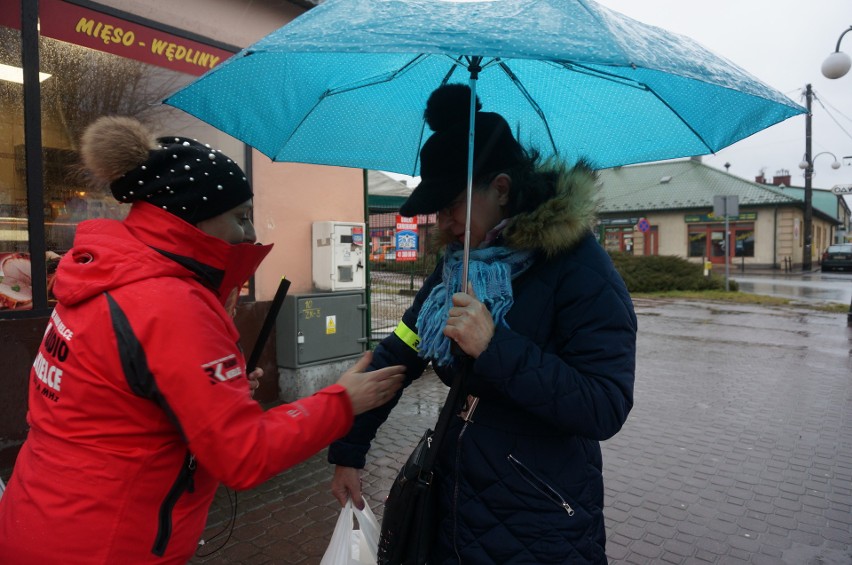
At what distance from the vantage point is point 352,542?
201cm

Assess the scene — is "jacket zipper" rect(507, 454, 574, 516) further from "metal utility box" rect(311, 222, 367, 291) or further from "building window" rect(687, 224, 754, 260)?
"building window" rect(687, 224, 754, 260)

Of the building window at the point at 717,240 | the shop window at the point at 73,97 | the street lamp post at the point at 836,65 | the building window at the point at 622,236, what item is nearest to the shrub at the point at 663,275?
the street lamp post at the point at 836,65

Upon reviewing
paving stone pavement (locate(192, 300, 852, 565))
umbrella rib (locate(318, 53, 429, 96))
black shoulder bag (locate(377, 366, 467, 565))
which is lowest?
paving stone pavement (locate(192, 300, 852, 565))

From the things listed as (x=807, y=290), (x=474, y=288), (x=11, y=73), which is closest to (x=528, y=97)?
(x=474, y=288)

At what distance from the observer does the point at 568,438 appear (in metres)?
1.74

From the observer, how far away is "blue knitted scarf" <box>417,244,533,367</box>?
172 centimetres

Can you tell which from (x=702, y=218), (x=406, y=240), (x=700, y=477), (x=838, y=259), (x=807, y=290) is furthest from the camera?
(x=702, y=218)

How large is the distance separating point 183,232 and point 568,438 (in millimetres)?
1207

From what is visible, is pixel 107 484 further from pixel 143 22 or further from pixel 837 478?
pixel 837 478

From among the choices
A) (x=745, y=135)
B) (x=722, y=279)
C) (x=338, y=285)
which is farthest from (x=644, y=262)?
(x=745, y=135)

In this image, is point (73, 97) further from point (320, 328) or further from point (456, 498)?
point (456, 498)

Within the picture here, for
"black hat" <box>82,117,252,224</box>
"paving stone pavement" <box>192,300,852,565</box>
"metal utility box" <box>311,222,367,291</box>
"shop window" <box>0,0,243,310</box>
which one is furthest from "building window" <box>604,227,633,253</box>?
"black hat" <box>82,117,252,224</box>

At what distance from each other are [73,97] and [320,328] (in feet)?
9.65

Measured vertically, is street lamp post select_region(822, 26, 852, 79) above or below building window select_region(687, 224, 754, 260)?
above
